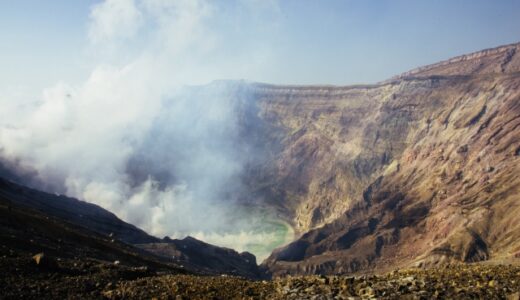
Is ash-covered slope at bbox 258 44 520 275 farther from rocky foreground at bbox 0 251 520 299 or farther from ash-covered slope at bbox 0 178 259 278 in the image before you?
rocky foreground at bbox 0 251 520 299

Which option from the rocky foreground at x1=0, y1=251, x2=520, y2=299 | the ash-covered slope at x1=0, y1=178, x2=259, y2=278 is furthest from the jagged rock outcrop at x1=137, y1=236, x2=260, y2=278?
the rocky foreground at x1=0, y1=251, x2=520, y2=299

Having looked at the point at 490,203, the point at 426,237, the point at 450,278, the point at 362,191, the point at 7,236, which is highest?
the point at 362,191

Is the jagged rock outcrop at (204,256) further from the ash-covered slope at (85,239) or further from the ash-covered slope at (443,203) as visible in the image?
the ash-covered slope at (443,203)

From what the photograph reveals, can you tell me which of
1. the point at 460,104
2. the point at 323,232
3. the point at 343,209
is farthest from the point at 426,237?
the point at 460,104

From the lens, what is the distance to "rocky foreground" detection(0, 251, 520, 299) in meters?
16.4

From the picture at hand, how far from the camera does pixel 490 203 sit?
13838cm

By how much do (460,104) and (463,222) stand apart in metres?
74.1

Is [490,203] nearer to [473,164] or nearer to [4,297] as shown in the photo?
[473,164]

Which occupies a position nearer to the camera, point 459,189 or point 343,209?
point 459,189

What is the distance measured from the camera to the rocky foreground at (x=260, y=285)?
16.4 metres

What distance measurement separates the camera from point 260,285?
67.3 feet

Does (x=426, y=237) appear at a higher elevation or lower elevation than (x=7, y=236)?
higher

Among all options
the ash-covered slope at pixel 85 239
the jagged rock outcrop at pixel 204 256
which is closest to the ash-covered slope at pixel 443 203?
the jagged rock outcrop at pixel 204 256

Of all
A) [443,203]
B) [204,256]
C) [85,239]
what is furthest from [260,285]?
[443,203]
